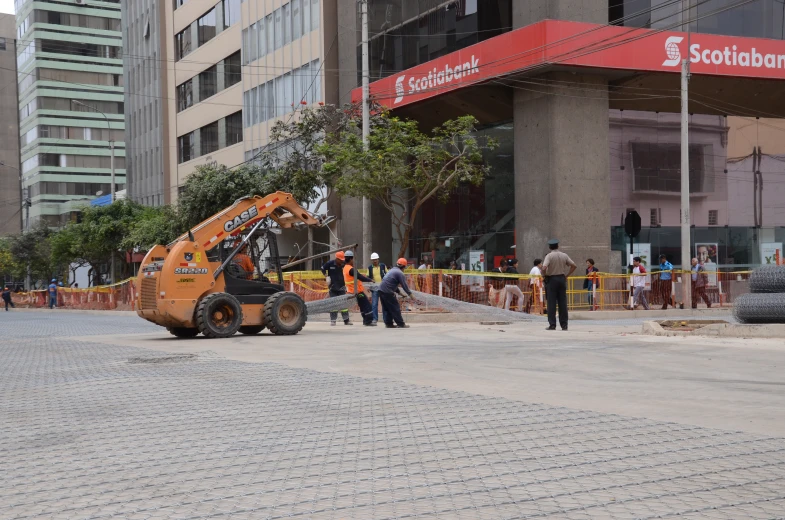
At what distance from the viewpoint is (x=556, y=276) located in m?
18.6

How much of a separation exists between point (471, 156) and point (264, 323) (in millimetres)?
14978

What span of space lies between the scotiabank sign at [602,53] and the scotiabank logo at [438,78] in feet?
0.12

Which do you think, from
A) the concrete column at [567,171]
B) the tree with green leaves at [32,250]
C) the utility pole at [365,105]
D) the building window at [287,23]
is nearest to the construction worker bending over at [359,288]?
the utility pole at [365,105]

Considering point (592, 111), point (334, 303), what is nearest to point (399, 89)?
point (592, 111)

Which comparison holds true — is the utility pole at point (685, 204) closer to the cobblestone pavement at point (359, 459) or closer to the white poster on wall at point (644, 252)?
the white poster on wall at point (644, 252)

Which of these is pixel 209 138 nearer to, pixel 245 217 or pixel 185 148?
pixel 185 148

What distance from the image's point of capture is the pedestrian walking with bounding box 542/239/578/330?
1855 centimetres

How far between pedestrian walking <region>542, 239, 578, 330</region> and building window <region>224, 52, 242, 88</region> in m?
39.1

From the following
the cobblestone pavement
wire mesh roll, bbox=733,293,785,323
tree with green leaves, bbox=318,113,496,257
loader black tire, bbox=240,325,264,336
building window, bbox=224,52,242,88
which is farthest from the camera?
building window, bbox=224,52,242,88

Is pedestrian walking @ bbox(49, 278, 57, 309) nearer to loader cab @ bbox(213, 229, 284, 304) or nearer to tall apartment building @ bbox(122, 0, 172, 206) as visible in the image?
tall apartment building @ bbox(122, 0, 172, 206)

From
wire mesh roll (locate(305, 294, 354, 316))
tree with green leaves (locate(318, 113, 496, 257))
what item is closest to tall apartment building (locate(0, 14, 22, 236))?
tree with green leaves (locate(318, 113, 496, 257))

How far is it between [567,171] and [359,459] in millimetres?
26873

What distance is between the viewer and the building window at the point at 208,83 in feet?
192

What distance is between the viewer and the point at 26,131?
10544 cm
